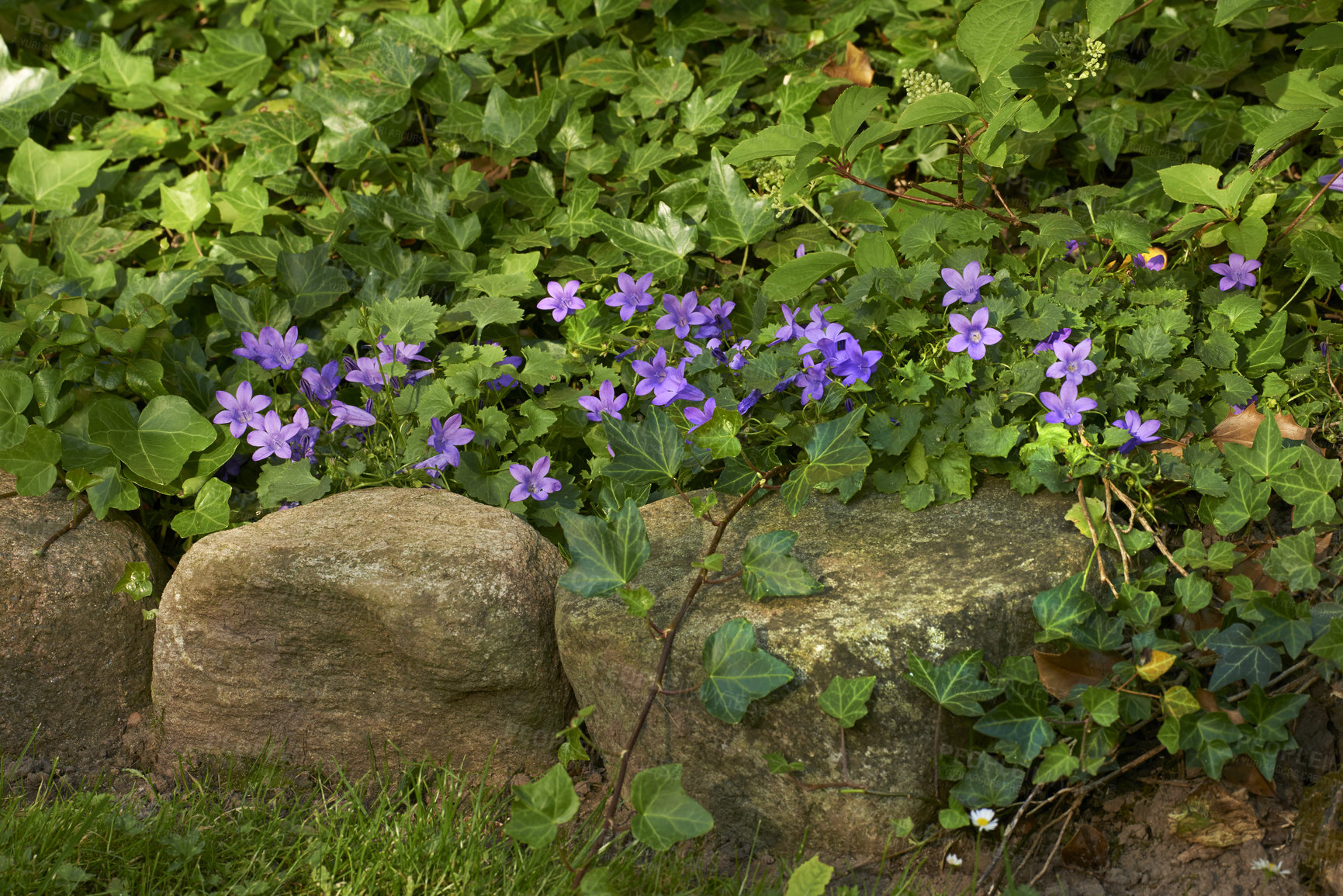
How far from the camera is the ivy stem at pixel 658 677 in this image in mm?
1758

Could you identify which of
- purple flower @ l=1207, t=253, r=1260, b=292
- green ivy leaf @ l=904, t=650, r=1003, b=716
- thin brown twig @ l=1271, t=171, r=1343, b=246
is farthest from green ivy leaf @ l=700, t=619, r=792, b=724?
thin brown twig @ l=1271, t=171, r=1343, b=246

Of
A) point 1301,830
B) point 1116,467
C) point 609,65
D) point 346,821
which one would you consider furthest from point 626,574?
point 609,65

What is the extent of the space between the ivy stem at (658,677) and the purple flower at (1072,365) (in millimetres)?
683

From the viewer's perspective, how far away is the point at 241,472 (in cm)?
273

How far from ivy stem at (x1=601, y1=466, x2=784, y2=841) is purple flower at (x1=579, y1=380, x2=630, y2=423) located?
0.45 meters

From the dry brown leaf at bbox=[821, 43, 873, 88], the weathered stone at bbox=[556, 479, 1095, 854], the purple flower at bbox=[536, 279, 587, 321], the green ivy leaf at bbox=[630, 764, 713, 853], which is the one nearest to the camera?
the green ivy leaf at bbox=[630, 764, 713, 853]

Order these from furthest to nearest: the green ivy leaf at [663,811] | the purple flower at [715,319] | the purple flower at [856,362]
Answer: the purple flower at [715,319] < the purple flower at [856,362] < the green ivy leaf at [663,811]

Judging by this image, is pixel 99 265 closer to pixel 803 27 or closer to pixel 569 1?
pixel 569 1

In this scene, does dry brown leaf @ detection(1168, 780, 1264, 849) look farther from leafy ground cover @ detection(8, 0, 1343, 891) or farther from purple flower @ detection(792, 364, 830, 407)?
purple flower @ detection(792, 364, 830, 407)

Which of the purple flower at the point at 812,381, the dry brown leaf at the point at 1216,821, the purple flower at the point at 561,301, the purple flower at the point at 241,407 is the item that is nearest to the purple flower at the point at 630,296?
the purple flower at the point at 561,301

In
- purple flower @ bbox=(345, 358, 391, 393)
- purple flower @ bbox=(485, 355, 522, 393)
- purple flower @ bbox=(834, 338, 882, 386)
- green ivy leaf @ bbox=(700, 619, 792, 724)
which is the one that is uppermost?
purple flower @ bbox=(834, 338, 882, 386)

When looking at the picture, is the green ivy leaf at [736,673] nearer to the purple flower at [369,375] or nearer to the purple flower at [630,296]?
the purple flower at [630,296]

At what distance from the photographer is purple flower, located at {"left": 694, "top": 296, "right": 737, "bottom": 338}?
247 cm

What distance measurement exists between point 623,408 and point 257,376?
3.21ft
